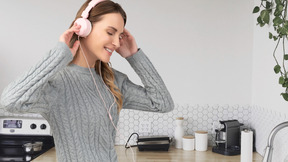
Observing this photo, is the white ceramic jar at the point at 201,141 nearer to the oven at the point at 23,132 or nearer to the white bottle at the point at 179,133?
the white bottle at the point at 179,133

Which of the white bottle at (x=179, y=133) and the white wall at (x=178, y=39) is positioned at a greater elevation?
the white wall at (x=178, y=39)

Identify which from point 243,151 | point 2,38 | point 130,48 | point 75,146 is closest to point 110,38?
point 130,48

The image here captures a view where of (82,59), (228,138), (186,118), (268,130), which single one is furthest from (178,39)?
(82,59)

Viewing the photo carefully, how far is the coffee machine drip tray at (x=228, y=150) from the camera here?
2.40 metres

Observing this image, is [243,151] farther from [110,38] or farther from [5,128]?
[5,128]

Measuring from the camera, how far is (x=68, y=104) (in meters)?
1.15

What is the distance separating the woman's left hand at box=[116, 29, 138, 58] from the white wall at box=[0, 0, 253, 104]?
1.35m

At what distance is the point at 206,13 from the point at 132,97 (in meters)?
1.54

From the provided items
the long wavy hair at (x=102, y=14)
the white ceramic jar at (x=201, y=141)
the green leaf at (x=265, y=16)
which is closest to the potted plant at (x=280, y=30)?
the green leaf at (x=265, y=16)

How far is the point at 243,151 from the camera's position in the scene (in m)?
2.20

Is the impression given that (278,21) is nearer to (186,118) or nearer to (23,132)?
(186,118)

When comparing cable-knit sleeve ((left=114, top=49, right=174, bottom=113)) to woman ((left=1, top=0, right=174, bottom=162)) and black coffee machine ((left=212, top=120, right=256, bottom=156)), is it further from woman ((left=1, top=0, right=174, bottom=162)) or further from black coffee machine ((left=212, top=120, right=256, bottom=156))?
black coffee machine ((left=212, top=120, right=256, bottom=156))

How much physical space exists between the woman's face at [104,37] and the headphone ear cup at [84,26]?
0.03m

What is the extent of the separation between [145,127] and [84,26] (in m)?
1.65
